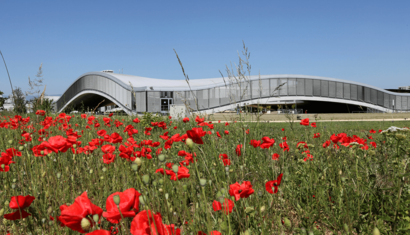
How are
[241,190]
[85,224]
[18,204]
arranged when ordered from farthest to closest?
[241,190], [18,204], [85,224]

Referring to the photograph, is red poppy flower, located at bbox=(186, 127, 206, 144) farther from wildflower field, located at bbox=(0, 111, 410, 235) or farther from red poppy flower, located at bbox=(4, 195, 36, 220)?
red poppy flower, located at bbox=(4, 195, 36, 220)

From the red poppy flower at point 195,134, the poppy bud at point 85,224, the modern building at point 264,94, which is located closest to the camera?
the poppy bud at point 85,224

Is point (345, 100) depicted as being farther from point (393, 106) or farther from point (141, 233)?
point (141, 233)

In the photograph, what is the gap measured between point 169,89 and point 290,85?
17229 millimetres

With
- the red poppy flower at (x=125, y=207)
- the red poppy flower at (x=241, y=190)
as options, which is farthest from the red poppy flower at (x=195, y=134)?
the red poppy flower at (x=125, y=207)

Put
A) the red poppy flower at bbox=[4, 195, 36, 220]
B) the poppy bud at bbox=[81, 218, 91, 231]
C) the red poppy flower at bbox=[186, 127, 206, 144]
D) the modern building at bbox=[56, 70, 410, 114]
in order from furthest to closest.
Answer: the modern building at bbox=[56, 70, 410, 114], the red poppy flower at bbox=[186, 127, 206, 144], the red poppy flower at bbox=[4, 195, 36, 220], the poppy bud at bbox=[81, 218, 91, 231]

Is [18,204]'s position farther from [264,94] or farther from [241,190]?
[264,94]

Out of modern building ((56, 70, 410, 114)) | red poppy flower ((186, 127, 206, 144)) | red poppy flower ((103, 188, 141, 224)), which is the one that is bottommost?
red poppy flower ((103, 188, 141, 224))

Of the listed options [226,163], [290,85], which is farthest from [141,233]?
[290,85]

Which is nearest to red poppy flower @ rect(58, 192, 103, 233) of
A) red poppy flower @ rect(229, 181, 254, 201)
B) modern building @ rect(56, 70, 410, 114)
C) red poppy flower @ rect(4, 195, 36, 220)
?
red poppy flower @ rect(4, 195, 36, 220)

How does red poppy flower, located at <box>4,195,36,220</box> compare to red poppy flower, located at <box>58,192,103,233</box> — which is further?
red poppy flower, located at <box>4,195,36,220</box>

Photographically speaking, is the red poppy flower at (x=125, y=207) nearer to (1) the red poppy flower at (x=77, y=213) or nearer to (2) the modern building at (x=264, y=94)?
(1) the red poppy flower at (x=77, y=213)

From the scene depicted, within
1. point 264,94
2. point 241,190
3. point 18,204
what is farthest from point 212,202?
point 264,94

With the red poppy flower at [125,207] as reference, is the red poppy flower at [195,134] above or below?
above
